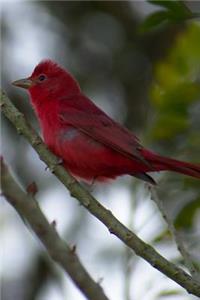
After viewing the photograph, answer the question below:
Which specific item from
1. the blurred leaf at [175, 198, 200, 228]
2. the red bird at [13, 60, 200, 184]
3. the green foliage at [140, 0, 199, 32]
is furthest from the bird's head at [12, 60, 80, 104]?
the green foliage at [140, 0, 199, 32]

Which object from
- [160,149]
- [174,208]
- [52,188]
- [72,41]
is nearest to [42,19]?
[72,41]

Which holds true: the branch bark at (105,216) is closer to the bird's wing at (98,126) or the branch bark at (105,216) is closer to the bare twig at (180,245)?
the bare twig at (180,245)

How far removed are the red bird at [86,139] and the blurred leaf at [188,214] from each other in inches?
11.9

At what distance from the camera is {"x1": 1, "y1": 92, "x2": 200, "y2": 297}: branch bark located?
10.4ft

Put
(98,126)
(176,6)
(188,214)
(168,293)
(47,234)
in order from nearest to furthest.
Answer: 1. (47,234)
2. (176,6)
3. (168,293)
4. (188,214)
5. (98,126)

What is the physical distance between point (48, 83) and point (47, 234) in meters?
2.29

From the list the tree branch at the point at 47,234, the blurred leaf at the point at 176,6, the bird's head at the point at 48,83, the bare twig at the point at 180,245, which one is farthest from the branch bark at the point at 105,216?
the bird's head at the point at 48,83

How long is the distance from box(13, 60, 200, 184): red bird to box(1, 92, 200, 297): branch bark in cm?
68

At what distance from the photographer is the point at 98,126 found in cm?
469

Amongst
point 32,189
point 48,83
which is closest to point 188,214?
point 48,83

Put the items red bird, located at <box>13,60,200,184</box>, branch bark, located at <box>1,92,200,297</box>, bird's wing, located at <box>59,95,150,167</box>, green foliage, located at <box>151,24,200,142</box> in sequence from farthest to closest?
green foliage, located at <box>151,24,200,142</box> → bird's wing, located at <box>59,95,150,167</box> → red bird, located at <box>13,60,200,184</box> → branch bark, located at <box>1,92,200,297</box>

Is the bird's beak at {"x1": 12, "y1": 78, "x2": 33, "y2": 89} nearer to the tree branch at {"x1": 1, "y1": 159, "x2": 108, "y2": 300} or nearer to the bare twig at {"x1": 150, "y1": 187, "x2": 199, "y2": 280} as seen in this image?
the bare twig at {"x1": 150, "y1": 187, "x2": 199, "y2": 280}

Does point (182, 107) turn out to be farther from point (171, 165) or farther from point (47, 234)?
point (47, 234)

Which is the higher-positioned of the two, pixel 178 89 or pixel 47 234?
pixel 178 89
